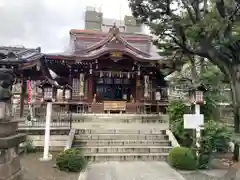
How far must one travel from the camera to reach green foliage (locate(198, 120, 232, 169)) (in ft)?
31.0

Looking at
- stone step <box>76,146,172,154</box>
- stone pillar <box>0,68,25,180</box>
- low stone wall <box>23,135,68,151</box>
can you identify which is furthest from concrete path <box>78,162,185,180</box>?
low stone wall <box>23,135,68,151</box>

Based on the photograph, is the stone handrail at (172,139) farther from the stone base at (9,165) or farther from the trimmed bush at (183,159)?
the stone base at (9,165)

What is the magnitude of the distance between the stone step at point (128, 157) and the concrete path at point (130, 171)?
0.47 m

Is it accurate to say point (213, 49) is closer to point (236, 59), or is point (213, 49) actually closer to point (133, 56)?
point (236, 59)

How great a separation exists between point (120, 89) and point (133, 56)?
4762 millimetres

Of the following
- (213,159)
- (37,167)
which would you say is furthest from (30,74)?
(213,159)

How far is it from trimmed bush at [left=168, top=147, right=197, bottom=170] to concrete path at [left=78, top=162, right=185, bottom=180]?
318mm

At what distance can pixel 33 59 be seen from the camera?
44.7 feet

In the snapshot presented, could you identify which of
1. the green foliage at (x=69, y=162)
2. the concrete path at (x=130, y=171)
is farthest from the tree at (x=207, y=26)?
the green foliage at (x=69, y=162)

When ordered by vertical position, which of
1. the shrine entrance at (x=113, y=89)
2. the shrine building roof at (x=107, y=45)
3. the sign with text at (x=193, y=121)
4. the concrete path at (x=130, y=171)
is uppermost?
the shrine building roof at (x=107, y=45)

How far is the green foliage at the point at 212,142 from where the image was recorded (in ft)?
31.0

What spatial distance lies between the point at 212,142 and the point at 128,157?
11.5 feet

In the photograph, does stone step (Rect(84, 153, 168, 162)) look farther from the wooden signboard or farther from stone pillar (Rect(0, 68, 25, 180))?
the wooden signboard

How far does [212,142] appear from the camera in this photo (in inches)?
396
